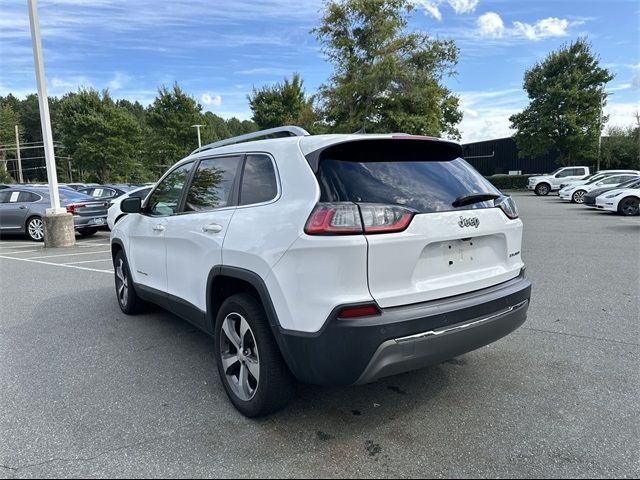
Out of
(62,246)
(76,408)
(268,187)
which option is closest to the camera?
(268,187)

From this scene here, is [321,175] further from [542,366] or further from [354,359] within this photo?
[542,366]

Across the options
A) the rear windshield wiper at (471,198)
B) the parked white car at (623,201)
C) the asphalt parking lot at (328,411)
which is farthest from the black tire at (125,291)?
the parked white car at (623,201)

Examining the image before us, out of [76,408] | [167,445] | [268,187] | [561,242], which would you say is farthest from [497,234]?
[561,242]

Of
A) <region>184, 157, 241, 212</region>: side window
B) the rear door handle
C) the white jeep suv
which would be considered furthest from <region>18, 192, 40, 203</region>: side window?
the rear door handle

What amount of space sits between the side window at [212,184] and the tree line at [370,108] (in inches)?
846

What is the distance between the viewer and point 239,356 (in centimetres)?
300

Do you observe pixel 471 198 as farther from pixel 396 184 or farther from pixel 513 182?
pixel 513 182

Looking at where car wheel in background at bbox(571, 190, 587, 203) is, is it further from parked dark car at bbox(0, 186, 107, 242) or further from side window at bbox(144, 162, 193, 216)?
side window at bbox(144, 162, 193, 216)

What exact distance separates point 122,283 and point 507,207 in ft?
14.1

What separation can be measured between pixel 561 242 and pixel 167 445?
9.56 meters

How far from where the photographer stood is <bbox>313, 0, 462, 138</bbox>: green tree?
24250 millimetres

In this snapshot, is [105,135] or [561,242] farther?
[105,135]

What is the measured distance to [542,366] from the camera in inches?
140

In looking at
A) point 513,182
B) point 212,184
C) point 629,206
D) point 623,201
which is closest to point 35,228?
point 212,184
